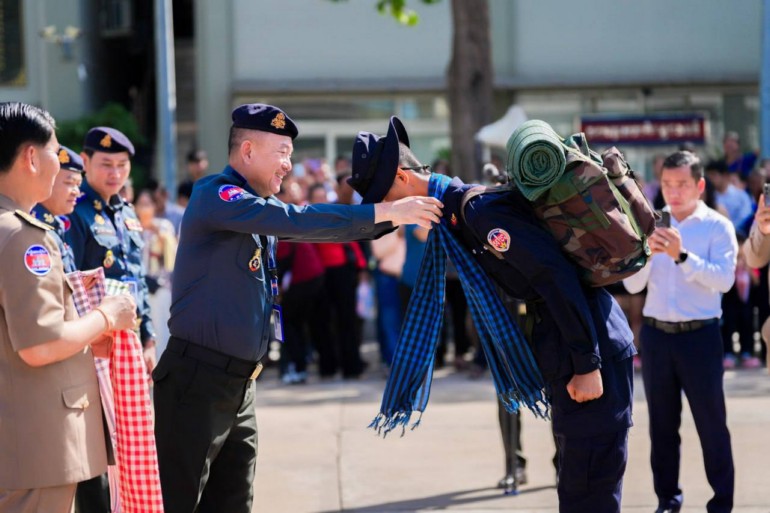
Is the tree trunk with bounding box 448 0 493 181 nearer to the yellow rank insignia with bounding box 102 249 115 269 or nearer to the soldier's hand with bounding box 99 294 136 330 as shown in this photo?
the yellow rank insignia with bounding box 102 249 115 269

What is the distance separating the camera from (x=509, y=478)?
6.63 metres

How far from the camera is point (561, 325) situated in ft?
13.3

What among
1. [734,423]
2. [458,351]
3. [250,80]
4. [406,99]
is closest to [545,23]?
[406,99]

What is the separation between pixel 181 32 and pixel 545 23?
918cm

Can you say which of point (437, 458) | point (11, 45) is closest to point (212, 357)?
point (437, 458)

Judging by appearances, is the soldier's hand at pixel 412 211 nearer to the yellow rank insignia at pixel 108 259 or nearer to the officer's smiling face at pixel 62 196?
the officer's smiling face at pixel 62 196

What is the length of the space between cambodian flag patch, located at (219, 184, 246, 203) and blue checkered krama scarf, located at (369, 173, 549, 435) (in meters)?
0.74

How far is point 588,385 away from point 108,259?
2839mm

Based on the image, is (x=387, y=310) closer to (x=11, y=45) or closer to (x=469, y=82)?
(x=469, y=82)

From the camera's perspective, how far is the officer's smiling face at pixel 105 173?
5.98 m

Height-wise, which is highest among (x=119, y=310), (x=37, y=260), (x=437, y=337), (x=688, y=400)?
(x=37, y=260)

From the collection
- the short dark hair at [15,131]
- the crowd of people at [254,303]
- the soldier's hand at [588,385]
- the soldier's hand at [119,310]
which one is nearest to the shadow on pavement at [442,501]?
the crowd of people at [254,303]

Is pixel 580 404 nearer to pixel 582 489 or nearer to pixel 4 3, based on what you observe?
pixel 582 489

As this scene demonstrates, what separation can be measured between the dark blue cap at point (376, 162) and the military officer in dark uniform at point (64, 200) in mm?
1752
